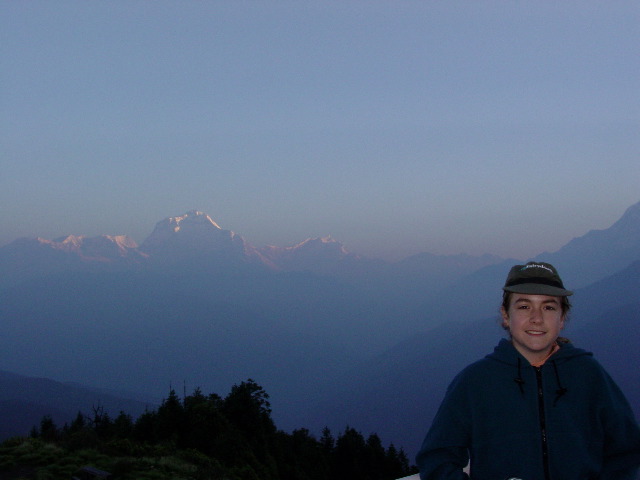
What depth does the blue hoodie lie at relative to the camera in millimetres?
2848

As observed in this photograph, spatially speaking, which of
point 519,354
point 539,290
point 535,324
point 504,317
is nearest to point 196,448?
point 504,317

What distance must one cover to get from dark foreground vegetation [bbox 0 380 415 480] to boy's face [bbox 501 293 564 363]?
16027 millimetres

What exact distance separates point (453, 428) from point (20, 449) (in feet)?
61.9

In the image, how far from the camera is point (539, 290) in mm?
3025

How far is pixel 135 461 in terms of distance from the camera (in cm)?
1764

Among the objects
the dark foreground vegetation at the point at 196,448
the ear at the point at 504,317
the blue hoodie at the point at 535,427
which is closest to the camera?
the blue hoodie at the point at 535,427

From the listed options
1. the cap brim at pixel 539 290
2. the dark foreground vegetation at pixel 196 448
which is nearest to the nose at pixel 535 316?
the cap brim at pixel 539 290

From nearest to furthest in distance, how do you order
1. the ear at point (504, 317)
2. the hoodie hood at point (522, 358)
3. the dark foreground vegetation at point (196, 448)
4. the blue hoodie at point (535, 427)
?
the blue hoodie at point (535, 427)
the hoodie hood at point (522, 358)
the ear at point (504, 317)
the dark foreground vegetation at point (196, 448)

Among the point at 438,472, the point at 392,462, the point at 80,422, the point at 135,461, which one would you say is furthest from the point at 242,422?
the point at 438,472

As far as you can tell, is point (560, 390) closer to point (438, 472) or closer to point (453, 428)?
point (453, 428)

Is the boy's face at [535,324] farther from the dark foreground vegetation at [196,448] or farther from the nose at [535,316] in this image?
the dark foreground vegetation at [196,448]

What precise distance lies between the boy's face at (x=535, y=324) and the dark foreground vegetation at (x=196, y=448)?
1603 centimetres

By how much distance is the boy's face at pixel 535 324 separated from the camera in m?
3.07

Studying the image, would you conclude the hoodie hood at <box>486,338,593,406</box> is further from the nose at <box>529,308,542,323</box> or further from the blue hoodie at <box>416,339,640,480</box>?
the nose at <box>529,308,542,323</box>
